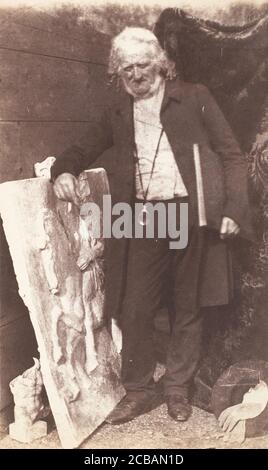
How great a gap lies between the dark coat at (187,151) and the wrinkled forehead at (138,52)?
0.18m

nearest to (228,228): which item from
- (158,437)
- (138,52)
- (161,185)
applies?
(161,185)

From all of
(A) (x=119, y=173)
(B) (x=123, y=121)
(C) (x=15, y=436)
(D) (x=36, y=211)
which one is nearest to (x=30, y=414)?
(C) (x=15, y=436)

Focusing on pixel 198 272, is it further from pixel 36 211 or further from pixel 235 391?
pixel 36 211

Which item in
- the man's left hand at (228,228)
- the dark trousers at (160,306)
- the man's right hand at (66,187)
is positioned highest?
the man's right hand at (66,187)

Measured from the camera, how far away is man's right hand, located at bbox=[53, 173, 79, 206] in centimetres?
375

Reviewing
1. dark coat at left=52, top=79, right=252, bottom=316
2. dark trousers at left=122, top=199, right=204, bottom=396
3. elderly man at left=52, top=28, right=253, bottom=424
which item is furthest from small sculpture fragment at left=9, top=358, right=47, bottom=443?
dark coat at left=52, top=79, right=252, bottom=316

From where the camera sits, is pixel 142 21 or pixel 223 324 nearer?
pixel 142 21

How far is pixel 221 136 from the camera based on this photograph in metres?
3.79

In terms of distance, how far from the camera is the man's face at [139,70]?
3723 millimetres

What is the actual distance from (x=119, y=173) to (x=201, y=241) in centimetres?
59

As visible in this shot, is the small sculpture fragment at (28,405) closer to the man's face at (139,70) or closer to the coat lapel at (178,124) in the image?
the coat lapel at (178,124)

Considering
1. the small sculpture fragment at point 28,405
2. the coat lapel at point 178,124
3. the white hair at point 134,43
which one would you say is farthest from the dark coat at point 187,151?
the small sculpture fragment at point 28,405

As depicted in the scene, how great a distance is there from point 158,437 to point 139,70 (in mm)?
2012

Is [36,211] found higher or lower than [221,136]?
lower
